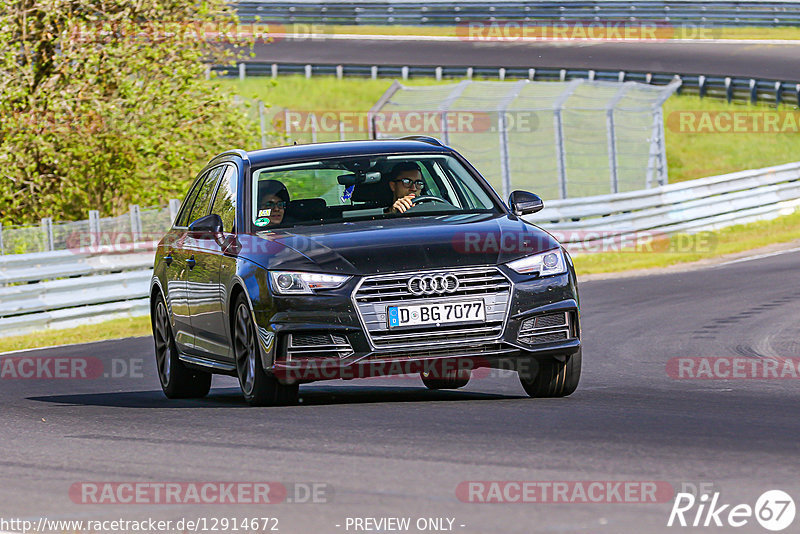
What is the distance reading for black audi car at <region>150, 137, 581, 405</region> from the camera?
341 inches

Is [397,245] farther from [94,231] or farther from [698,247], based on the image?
[698,247]

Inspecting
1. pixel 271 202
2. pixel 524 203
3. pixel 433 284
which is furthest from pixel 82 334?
pixel 433 284

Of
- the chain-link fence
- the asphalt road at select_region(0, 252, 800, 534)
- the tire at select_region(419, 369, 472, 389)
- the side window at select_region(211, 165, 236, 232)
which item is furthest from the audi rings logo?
the chain-link fence

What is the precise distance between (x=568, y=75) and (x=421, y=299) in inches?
1430

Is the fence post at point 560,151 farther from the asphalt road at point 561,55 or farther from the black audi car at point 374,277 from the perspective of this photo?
the black audi car at point 374,277

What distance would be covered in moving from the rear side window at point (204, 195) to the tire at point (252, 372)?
1.80m

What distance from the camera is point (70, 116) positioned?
2562 centimetres

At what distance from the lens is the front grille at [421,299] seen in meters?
8.62

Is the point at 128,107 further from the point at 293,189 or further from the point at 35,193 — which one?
the point at 293,189

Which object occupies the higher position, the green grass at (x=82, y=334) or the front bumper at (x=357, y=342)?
the front bumper at (x=357, y=342)

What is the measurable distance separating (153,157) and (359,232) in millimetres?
17937

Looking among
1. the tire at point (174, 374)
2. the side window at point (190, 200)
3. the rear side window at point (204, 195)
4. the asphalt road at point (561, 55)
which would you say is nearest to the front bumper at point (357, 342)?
the rear side window at point (204, 195)

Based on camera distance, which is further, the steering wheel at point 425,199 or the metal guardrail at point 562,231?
the metal guardrail at point 562,231

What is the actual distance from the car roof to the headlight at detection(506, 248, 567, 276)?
171 centimetres
